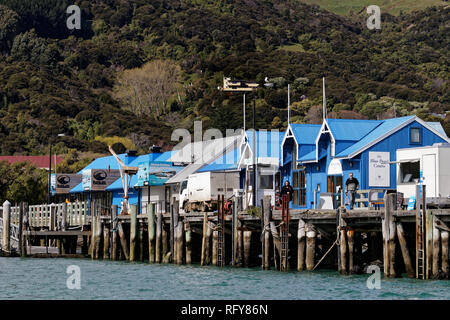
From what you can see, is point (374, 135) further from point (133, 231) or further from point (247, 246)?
point (133, 231)

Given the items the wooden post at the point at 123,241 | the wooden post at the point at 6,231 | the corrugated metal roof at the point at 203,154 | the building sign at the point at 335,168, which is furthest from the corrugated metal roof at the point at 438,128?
the wooden post at the point at 6,231

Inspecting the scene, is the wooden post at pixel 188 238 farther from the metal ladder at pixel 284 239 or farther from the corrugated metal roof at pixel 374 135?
the corrugated metal roof at pixel 374 135

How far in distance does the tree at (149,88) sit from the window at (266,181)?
110 meters

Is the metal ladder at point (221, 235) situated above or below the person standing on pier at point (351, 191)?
below

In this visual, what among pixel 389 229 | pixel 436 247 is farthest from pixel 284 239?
pixel 436 247

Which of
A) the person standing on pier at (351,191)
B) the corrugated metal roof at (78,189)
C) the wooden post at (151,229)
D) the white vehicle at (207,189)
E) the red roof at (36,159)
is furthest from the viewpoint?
the red roof at (36,159)

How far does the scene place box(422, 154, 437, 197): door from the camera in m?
39.9

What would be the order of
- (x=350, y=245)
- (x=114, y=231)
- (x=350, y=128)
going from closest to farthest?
(x=350, y=245) < (x=350, y=128) < (x=114, y=231)

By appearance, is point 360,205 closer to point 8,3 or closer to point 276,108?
point 276,108

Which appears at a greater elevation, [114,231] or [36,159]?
[36,159]

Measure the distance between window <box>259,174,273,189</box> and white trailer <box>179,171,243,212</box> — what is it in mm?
1631

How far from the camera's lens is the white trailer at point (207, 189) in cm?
5162

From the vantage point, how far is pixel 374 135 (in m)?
49.4
